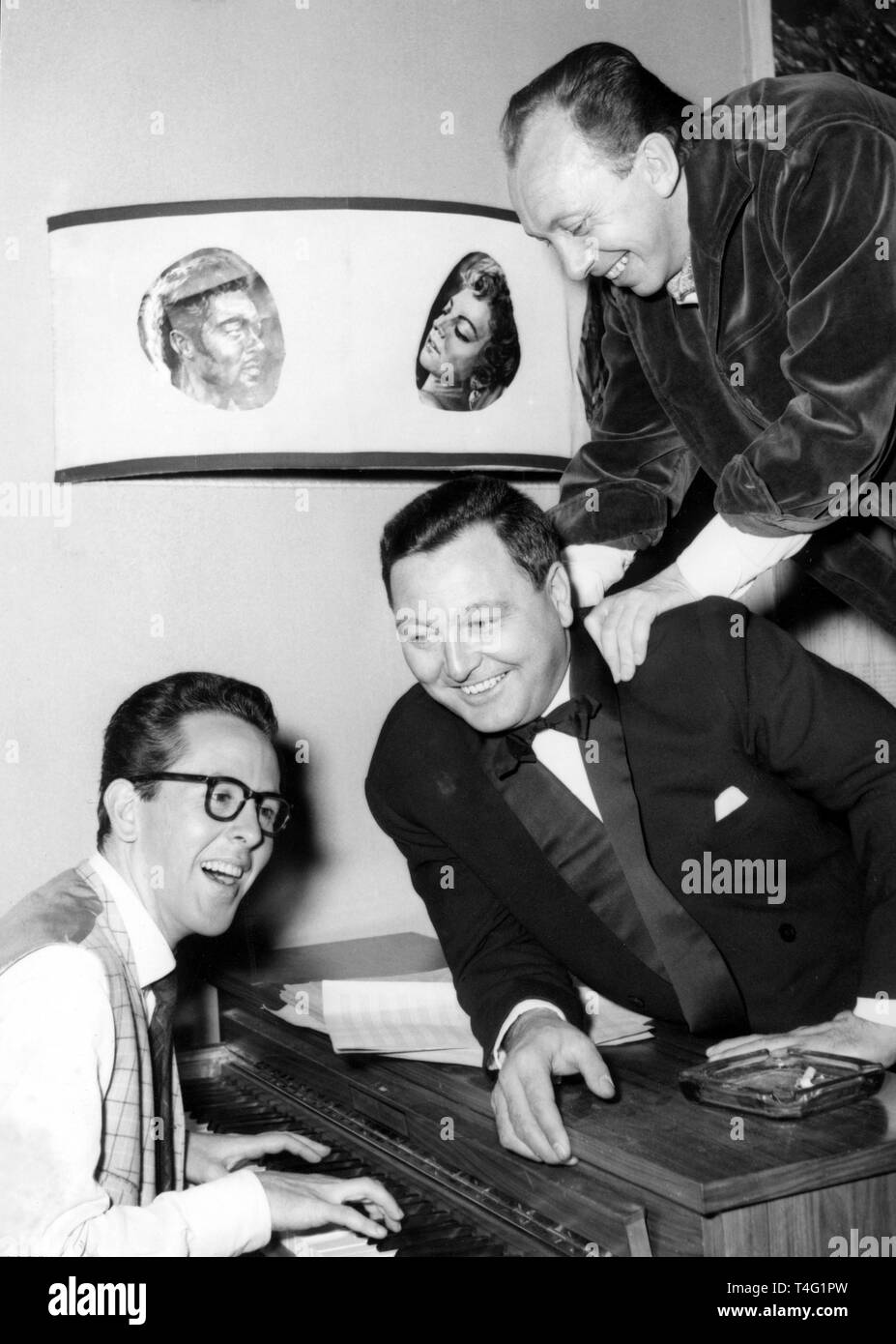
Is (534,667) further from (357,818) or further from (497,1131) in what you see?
(357,818)

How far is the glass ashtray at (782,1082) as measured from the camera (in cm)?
115

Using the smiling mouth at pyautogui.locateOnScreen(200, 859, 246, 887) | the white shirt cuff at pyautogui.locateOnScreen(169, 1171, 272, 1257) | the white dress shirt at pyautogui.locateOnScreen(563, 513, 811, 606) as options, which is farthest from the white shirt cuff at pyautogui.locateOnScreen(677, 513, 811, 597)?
the white shirt cuff at pyautogui.locateOnScreen(169, 1171, 272, 1257)

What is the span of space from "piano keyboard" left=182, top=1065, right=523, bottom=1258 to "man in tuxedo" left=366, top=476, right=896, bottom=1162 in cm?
21

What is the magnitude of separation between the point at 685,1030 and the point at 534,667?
1.50 feet

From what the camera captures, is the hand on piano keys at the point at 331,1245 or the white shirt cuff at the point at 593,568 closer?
the hand on piano keys at the point at 331,1245

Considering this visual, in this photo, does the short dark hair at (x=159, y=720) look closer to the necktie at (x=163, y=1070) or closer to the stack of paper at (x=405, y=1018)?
the necktie at (x=163, y=1070)

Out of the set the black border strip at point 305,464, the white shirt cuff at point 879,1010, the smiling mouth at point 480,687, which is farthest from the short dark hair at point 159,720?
the white shirt cuff at point 879,1010

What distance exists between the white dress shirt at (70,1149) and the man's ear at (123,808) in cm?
25

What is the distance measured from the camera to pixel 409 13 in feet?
7.50

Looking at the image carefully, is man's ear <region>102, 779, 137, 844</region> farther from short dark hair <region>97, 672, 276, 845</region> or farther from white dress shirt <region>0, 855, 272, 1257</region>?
white dress shirt <region>0, 855, 272, 1257</region>

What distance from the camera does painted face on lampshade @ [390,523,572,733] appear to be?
1551mm

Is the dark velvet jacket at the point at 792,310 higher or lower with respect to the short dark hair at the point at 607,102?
lower

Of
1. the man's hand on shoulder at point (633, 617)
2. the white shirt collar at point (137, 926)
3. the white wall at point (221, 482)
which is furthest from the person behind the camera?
the white wall at point (221, 482)
